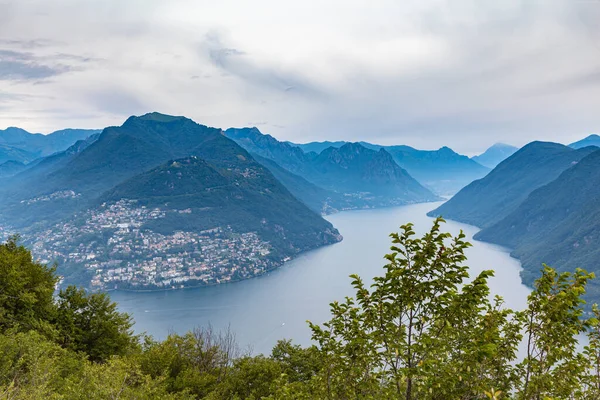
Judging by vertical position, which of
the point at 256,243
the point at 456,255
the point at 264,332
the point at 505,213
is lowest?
the point at 264,332

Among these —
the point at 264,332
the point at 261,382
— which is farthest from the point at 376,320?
the point at 264,332

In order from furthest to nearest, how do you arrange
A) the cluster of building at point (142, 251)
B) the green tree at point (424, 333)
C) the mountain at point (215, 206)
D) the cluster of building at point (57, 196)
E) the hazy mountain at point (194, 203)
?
the cluster of building at point (57, 196)
the hazy mountain at point (194, 203)
the mountain at point (215, 206)
the cluster of building at point (142, 251)
the green tree at point (424, 333)

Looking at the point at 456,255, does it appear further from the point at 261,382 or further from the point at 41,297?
the point at 41,297

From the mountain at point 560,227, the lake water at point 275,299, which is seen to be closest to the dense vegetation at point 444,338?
the lake water at point 275,299

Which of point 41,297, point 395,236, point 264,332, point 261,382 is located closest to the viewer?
point 395,236

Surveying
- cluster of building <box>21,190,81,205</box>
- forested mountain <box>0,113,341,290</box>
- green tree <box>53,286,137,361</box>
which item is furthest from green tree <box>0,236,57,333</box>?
cluster of building <box>21,190,81,205</box>

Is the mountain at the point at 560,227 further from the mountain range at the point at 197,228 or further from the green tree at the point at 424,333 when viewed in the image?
the green tree at the point at 424,333
